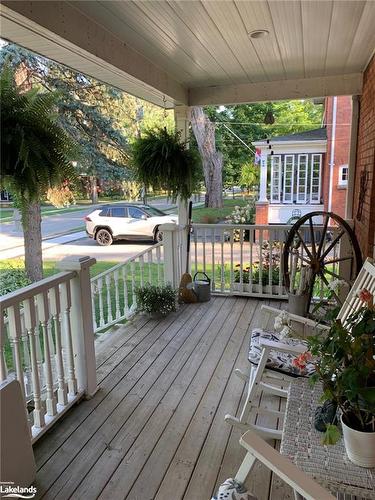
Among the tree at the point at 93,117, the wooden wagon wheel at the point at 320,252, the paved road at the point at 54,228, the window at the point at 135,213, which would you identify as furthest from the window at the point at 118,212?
the wooden wagon wheel at the point at 320,252

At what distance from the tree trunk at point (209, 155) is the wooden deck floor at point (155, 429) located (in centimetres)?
594

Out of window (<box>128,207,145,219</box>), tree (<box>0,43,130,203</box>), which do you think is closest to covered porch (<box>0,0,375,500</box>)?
tree (<box>0,43,130,203</box>)

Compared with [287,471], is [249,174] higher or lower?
higher

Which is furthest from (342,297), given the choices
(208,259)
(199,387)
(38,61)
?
(38,61)

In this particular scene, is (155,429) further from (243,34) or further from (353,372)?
(243,34)

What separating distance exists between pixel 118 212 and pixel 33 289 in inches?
291

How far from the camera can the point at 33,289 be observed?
6.55 feet

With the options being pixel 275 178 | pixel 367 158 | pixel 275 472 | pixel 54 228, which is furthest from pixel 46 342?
pixel 275 178

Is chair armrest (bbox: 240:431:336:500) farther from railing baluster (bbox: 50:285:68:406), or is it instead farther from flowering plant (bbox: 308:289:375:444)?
railing baluster (bbox: 50:285:68:406)

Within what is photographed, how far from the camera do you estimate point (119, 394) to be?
256 cm

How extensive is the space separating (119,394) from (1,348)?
3.38ft

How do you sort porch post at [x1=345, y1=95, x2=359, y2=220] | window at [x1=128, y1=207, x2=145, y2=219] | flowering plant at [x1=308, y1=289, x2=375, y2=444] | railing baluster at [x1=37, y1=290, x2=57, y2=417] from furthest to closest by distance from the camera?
window at [x1=128, y1=207, x2=145, y2=219], porch post at [x1=345, y1=95, x2=359, y2=220], railing baluster at [x1=37, y1=290, x2=57, y2=417], flowering plant at [x1=308, y1=289, x2=375, y2=444]

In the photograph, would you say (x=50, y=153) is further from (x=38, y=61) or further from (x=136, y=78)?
(x=38, y=61)

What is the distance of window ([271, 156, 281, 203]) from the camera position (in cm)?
1096
